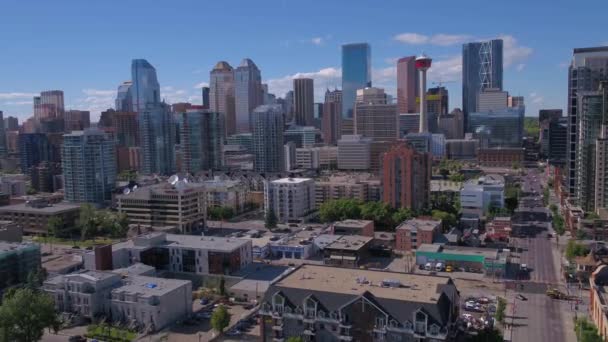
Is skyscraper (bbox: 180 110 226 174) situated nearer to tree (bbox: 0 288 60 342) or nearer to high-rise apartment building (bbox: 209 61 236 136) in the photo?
tree (bbox: 0 288 60 342)

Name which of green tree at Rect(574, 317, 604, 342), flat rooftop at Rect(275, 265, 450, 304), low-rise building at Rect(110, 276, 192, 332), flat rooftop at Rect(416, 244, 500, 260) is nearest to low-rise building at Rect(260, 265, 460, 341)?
flat rooftop at Rect(275, 265, 450, 304)

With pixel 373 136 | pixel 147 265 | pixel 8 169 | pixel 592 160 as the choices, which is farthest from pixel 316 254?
pixel 8 169

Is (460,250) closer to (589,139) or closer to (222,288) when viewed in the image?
(222,288)

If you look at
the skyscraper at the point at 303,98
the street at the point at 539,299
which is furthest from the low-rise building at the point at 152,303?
the skyscraper at the point at 303,98

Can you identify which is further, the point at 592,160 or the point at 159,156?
the point at 159,156

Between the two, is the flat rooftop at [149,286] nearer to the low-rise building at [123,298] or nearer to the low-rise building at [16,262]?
the low-rise building at [123,298]

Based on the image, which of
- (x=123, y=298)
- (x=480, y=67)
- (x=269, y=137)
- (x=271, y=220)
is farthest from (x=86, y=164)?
(x=480, y=67)

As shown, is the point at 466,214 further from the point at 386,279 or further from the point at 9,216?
the point at 9,216
